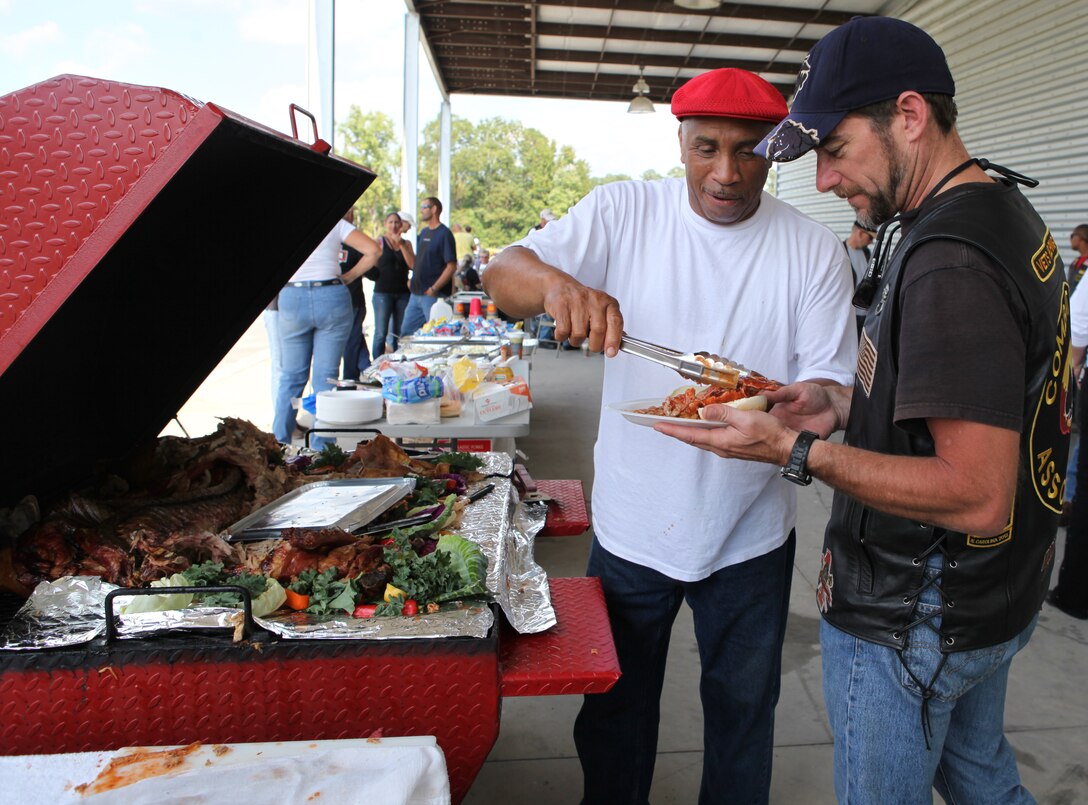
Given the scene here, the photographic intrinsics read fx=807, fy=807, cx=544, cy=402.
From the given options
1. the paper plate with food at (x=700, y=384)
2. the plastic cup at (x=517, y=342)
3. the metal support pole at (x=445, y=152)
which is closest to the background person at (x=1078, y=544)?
the paper plate with food at (x=700, y=384)

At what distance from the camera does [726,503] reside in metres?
2.04

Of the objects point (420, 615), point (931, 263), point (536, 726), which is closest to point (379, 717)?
point (420, 615)

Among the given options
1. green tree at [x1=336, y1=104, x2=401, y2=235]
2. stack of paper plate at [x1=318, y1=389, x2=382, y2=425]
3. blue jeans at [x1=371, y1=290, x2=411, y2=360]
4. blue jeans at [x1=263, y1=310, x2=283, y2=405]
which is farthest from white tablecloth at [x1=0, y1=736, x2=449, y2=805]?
green tree at [x1=336, y1=104, x2=401, y2=235]

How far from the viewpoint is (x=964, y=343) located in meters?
1.27

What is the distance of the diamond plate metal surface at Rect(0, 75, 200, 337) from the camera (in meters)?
1.36

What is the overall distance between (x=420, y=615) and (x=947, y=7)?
11580mm

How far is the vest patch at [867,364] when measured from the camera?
1.52 metres

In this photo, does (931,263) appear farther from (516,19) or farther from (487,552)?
(516,19)

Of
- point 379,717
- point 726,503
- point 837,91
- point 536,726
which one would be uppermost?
point 837,91

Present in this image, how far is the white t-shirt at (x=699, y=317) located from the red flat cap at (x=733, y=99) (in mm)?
250

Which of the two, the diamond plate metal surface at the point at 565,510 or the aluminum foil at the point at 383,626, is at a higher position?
the aluminum foil at the point at 383,626

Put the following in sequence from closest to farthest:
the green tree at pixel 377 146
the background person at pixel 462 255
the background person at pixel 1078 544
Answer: the background person at pixel 1078 544 < the background person at pixel 462 255 < the green tree at pixel 377 146

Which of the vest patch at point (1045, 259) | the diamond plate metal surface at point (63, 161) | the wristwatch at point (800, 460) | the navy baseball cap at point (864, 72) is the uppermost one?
the navy baseball cap at point (864, 72)

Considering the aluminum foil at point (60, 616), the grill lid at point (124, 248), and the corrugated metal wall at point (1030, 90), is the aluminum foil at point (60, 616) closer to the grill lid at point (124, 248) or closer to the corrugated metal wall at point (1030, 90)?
the grill lid at point (124, 248)
